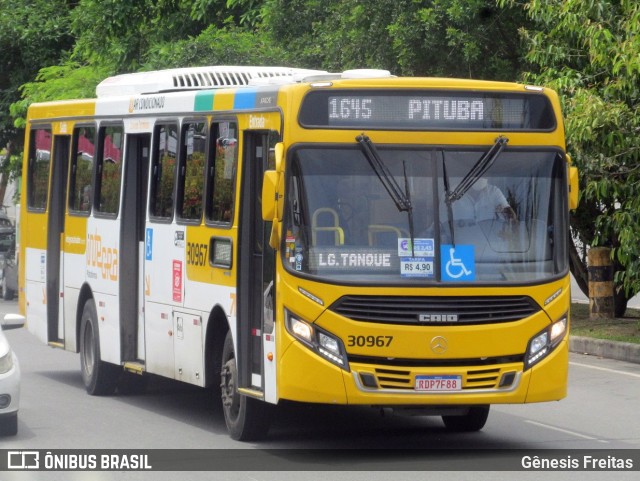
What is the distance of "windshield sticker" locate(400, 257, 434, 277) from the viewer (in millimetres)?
10141

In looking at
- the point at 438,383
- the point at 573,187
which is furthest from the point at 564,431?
the point at 573,187

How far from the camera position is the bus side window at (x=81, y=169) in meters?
15.1

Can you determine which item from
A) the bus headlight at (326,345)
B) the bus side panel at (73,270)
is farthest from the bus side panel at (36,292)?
the bus headlight at (326,345)

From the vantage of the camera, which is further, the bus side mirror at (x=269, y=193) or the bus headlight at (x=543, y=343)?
the bus headlight at (x=543, y=343)

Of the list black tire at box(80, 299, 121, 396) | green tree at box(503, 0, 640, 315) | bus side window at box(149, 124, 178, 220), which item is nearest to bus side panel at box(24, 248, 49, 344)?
black tire at box(80, 299, 121, 396)

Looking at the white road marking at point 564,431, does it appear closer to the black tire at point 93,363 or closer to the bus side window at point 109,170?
the black tire at point 93,363

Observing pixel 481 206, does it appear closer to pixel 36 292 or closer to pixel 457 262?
pixel 457 262

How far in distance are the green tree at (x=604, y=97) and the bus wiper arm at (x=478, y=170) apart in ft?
20.8

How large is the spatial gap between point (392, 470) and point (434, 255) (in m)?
1.55

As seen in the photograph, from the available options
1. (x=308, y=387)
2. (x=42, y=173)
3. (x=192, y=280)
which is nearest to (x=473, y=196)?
(x=308, y=387)

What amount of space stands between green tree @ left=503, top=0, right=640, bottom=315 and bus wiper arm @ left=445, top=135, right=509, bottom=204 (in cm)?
632

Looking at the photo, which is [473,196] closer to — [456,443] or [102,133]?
[456,443]

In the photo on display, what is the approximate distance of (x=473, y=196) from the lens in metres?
10.4

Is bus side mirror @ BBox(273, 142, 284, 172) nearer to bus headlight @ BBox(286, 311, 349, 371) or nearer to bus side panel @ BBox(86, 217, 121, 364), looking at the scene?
bus headlight @ BBox(286, 311, 349, 371)
